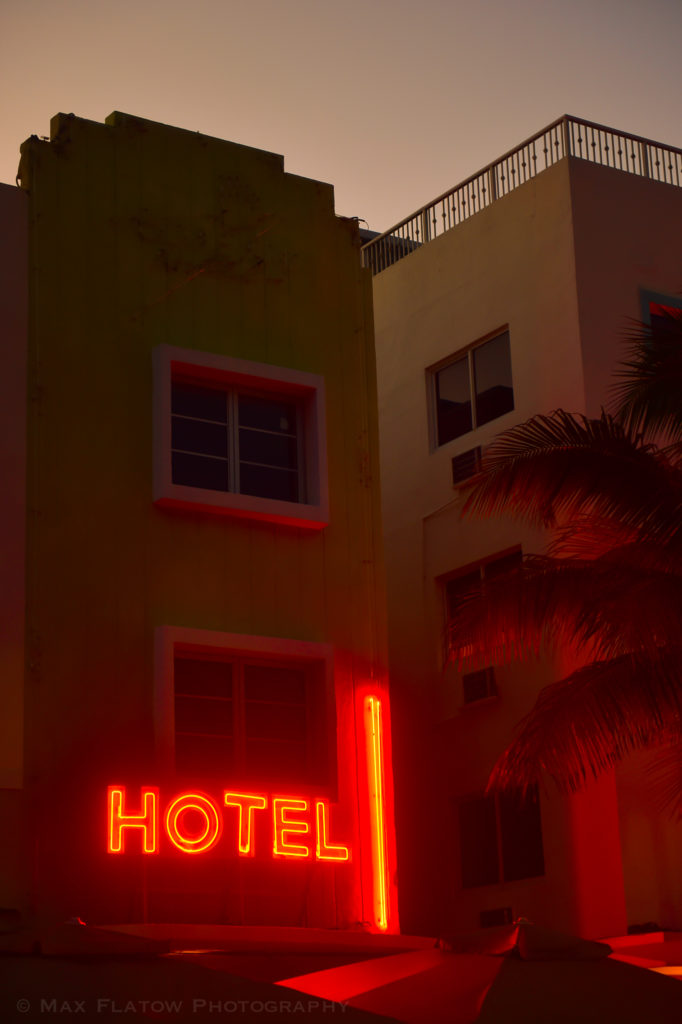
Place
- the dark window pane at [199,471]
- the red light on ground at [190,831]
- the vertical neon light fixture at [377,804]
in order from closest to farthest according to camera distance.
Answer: the red light on ground at [190,831]
the vertical neon light fixture at [377,804]
the dark window pane at [199,471]

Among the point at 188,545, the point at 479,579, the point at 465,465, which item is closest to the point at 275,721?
the point at 188,545

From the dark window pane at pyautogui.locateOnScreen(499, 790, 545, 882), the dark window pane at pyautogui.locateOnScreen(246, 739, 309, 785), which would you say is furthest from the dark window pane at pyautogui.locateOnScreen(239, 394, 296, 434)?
the dark window pane at pyautogui.locateOnScreen(499, 790, 545, 882)

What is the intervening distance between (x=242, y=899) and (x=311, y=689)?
8.09 feet

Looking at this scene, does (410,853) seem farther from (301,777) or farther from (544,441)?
(544,441)

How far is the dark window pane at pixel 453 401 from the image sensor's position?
21.6 m

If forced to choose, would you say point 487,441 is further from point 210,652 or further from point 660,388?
point 210,652

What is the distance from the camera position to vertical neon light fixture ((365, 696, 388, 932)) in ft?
50.4

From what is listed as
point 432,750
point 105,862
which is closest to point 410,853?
point 432,750

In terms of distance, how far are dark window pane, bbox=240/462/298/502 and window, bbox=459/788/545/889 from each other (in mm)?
5108

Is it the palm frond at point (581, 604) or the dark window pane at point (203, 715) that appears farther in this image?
the dark window pane at point (203, 715)

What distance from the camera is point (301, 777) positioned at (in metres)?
15.6

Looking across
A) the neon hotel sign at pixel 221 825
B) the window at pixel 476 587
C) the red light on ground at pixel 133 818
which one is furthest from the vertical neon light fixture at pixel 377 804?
the window at pixel 476 587

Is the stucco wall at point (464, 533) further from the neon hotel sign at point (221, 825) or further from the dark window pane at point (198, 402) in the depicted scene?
the dark window pane at point (198, 402)

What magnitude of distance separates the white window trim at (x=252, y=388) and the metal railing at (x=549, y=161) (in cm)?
604
